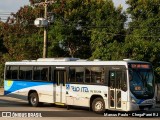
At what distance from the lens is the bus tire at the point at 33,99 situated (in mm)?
24594

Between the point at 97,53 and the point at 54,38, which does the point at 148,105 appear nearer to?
the point at 97,53

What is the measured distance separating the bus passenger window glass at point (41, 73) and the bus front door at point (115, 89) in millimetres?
4939

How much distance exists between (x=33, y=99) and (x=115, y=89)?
671 cm

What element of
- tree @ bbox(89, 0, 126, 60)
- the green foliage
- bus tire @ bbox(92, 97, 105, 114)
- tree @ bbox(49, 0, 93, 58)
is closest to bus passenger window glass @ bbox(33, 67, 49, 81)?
bus tire @ bbox(92, 97, 105, 114)

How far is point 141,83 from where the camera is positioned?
785 inches

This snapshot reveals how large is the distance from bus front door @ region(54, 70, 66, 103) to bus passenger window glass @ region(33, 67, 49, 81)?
86cm

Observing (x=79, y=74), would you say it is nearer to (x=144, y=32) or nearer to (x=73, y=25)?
(x=144, y=32)

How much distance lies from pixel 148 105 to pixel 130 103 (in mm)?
1157

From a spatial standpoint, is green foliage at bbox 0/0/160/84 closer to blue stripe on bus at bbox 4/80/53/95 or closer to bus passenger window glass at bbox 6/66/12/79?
bus passenger window glass at bbox 6/66/12/79

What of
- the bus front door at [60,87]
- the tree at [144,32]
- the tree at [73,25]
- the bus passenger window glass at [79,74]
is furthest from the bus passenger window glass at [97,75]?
the tree at [73,25]

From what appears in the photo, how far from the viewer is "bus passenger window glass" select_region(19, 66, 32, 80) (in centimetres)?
2525

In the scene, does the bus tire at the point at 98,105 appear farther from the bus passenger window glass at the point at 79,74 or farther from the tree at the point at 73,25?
the tree at the point at 73,25

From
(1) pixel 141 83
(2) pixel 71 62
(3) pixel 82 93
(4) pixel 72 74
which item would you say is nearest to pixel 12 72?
(2) pixel 71 62

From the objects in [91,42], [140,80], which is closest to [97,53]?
[91,42]
